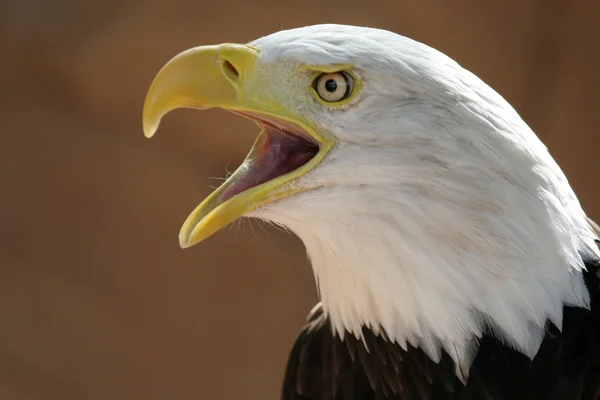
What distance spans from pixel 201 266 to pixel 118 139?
2.69ft

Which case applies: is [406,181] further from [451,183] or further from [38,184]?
[38,184]

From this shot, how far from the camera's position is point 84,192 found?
15.9 feet

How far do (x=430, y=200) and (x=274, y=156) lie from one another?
1.31 feet

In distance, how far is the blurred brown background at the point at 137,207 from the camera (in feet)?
15.2

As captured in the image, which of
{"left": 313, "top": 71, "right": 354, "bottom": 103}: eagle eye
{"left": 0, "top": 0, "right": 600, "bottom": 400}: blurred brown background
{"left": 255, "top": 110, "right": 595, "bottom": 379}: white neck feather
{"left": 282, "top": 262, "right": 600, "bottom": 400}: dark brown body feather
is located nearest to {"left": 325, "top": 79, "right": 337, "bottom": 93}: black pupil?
{"left": 313, "top": 71, "right": 354, "bottom": 103}: eagle eye

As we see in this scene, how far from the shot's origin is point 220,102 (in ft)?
6.13

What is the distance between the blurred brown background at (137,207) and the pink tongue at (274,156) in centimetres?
268

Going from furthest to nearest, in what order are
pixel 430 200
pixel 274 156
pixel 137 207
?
pixel 137 207 < pixel 274 156 < pixel 430 200

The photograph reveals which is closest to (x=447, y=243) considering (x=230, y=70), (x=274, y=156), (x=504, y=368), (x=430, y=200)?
(x=430, y=200)

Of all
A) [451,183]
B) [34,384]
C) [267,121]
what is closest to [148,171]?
[34,384]

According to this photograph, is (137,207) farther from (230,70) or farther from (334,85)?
(334,85)

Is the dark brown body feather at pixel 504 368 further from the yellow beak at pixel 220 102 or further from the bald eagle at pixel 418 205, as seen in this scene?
the yellow beak at pixel 220 102

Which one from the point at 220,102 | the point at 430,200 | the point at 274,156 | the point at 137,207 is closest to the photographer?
the point at 430,200

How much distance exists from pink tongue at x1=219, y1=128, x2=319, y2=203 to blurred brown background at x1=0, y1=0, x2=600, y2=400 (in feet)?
8.81
